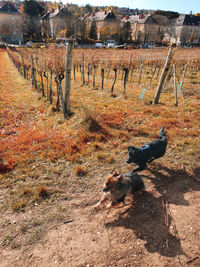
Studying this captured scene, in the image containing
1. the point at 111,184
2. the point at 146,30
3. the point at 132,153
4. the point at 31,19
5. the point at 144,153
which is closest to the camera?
the point at 111,184

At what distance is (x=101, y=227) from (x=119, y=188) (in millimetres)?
1095

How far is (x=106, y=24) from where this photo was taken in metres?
71.7

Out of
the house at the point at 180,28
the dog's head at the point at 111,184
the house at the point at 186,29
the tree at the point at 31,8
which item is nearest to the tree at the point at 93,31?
the tree at the point at 31,8

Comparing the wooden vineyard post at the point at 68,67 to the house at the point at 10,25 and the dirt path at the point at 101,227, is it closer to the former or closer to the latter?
the dirt path at the point at 101,227

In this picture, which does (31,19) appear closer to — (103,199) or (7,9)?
(7,9)

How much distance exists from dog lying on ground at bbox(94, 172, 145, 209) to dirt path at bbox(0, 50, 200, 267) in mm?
334

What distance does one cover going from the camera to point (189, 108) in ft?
35.6

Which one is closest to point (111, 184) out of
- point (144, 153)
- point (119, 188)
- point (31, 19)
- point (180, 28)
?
point (119, 188)

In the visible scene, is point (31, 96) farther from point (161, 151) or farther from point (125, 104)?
point (161, 151)

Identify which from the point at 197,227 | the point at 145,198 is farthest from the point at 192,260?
the point at 145,198

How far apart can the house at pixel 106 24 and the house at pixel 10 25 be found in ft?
85.5

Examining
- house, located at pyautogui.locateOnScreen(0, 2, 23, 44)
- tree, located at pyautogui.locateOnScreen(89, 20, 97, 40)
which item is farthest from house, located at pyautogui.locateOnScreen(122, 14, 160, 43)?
house, located at pyautogui.locateOnScreen(0, 2, 23, 44)

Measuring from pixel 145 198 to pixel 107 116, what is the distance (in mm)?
5413

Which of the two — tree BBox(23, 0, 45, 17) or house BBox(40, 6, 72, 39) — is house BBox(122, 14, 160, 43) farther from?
tree BBox(23, 0, 45, 17)
